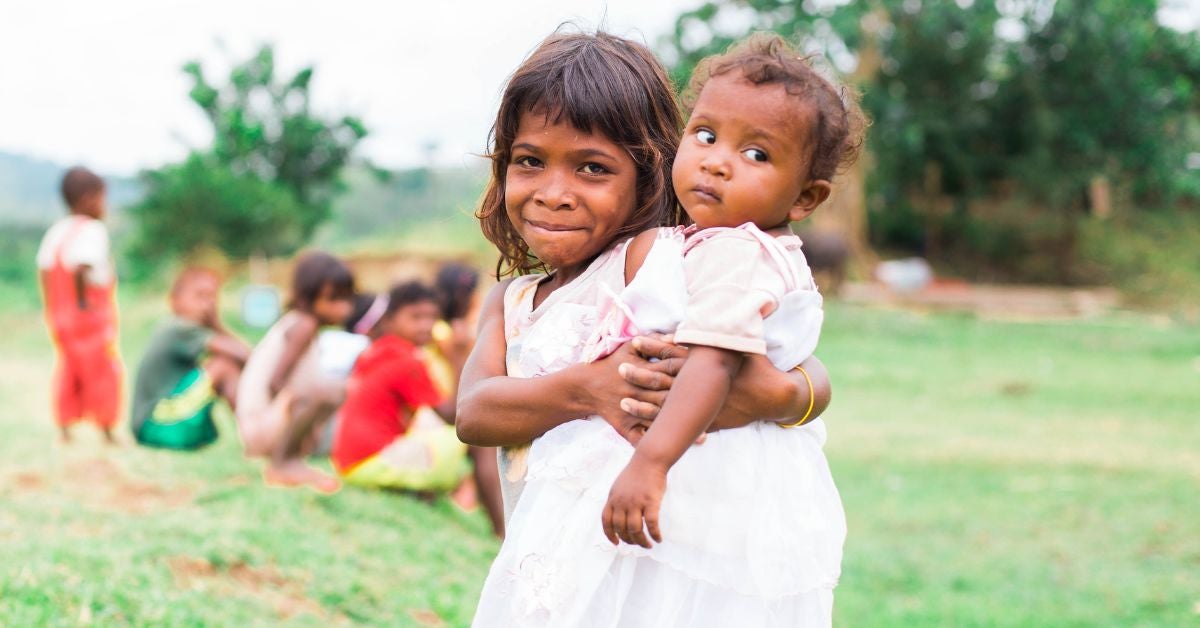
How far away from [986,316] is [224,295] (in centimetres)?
1217

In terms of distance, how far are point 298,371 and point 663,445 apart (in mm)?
4682

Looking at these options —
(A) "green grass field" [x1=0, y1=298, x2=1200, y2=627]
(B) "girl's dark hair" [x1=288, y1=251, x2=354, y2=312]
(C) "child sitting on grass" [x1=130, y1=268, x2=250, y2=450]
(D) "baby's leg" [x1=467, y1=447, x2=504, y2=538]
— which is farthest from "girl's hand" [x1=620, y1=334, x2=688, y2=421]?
(C) "child sitting on grass" [x1=130, y1=268, x2=250, y2=450]

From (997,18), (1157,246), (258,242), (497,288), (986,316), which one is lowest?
(497,288)

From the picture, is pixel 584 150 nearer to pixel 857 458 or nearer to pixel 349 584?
pixel 349 584

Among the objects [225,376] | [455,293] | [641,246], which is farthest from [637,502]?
[225,376]

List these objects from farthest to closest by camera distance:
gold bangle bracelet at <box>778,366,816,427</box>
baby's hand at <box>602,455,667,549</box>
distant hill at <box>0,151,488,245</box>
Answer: distant hill at <box>0,151,488,245</box>, gold bangle bracelet at <box>778,366,816,427</box>, baby's hand at <box>602,455,667,549</box>

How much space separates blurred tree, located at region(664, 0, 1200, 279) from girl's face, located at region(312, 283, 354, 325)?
1294 cm


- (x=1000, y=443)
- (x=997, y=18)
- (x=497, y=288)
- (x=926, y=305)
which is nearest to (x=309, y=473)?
(x=497, y=288)

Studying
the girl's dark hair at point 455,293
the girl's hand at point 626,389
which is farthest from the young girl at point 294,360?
the girl's hand at point 626,389

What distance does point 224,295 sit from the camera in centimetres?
1762

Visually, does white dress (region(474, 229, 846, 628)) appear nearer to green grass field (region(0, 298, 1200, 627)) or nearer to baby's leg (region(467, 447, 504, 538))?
green grass field (region(0, 298, 1200, 627))

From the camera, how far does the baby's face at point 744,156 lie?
6.02 ft

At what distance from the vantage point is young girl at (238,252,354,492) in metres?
5.84

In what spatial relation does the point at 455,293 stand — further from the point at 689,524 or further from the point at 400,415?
the point at 689,524
